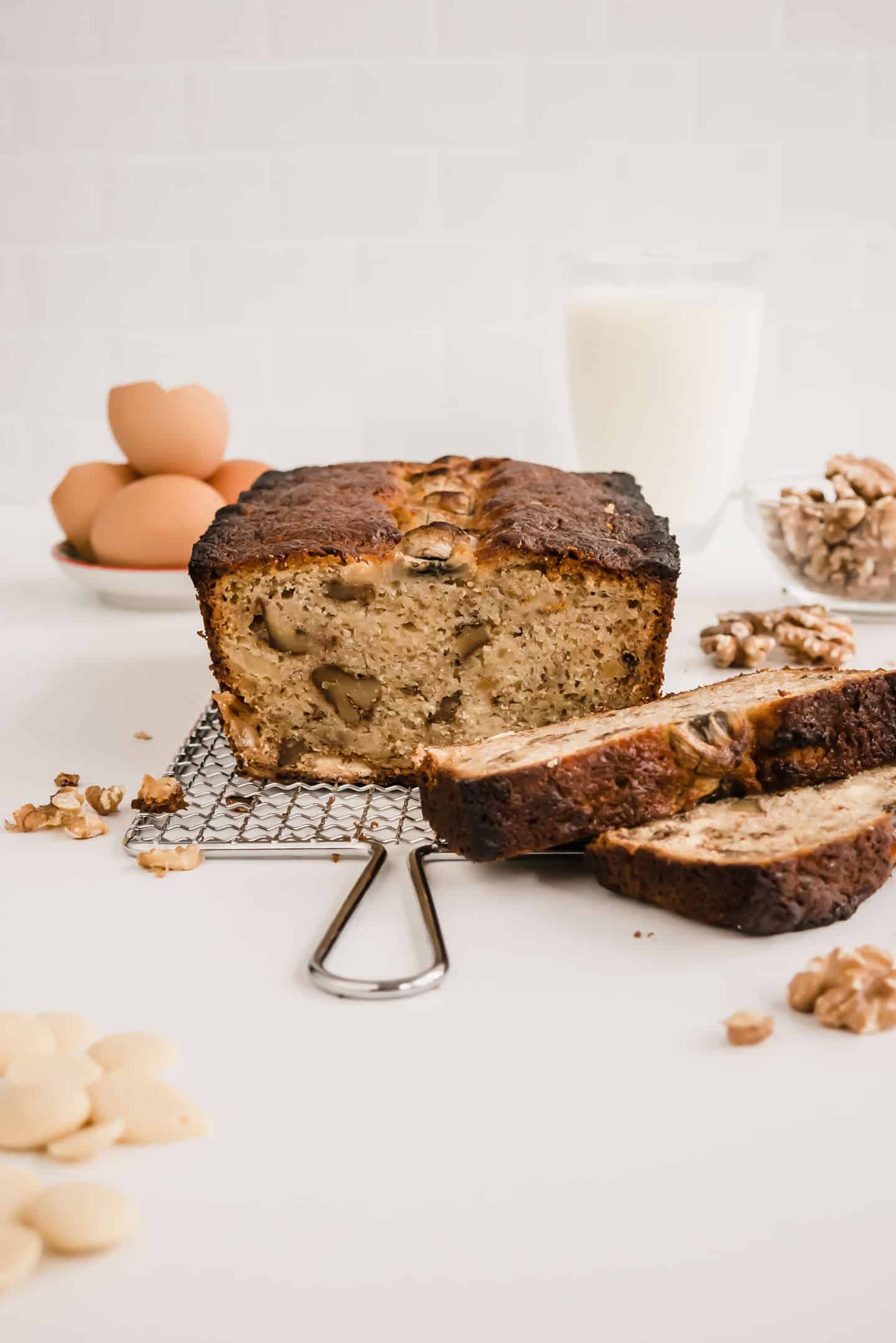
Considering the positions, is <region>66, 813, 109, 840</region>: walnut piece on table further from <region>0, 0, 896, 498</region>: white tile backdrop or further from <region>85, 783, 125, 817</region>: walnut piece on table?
<region>0, 0, 896, 498</region>: white tile backdrop

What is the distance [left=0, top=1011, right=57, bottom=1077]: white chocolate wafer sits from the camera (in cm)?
174

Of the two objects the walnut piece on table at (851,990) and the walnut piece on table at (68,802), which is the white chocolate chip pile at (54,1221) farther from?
the walnut piece on table at (68,802)

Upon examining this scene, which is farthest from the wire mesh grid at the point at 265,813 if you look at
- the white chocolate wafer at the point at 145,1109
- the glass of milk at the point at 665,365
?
the glass of milk at the point at 665,365

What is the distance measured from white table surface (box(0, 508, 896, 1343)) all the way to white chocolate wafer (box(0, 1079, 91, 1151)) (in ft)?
0.12

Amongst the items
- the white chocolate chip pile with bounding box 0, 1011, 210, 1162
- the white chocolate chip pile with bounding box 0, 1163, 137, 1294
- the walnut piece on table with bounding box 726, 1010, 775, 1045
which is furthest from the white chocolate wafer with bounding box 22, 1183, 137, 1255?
the walnut piece on table with bounding box 726, 1010, 775, 1045

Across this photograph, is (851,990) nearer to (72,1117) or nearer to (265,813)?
(72,1117)

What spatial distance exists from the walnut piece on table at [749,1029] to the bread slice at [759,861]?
0.25 meters

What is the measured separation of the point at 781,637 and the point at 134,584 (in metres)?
1.88

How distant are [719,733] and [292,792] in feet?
2.88

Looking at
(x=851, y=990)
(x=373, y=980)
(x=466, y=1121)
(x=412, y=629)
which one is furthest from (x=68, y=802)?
(x=851, y=990)

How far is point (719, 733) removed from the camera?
237 centimetres

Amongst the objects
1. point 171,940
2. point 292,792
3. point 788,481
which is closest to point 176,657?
point 292,792

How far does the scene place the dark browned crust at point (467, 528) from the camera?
267 centimetres

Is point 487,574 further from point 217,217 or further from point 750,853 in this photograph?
point 217,217
